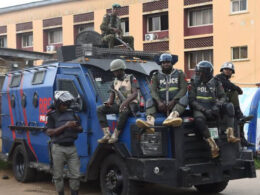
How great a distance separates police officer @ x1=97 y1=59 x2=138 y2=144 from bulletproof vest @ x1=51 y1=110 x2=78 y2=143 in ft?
1.60

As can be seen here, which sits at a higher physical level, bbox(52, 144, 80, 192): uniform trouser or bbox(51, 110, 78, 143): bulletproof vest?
bbox(51, 110, 78, 143): bulletproof vest

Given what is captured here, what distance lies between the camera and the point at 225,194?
8391 mm

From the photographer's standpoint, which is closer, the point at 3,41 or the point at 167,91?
the point at 167,91

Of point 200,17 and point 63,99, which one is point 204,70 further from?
point 200,17

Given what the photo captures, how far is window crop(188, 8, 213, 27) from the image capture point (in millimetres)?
27344

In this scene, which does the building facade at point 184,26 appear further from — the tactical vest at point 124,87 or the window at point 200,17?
the tactical vest at point 124,87

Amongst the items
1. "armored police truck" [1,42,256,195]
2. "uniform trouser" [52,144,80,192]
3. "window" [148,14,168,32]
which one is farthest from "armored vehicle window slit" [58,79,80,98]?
"window" [148,14,168,32]

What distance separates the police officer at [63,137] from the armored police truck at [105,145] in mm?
544

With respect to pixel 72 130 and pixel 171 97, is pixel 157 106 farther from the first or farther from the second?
pixel 72 130

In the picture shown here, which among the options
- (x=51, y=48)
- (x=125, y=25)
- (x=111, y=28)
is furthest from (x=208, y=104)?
(x=51, y=48)

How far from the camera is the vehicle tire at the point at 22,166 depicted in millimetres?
9711

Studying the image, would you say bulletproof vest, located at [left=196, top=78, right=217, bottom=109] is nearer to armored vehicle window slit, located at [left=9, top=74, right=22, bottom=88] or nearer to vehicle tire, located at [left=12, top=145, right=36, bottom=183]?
vehicle tire, located at [left=12, top=145, right=36, bottom=183]

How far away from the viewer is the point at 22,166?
10062 millimetres

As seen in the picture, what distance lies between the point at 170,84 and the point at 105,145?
134cm
